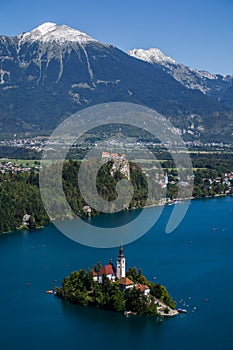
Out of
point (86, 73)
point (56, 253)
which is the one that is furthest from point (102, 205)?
point (86, 73)

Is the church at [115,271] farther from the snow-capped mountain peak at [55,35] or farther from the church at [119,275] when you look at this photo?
the snow-capped mountain peak at [55,35]

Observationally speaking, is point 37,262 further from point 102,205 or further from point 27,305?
point 102,205

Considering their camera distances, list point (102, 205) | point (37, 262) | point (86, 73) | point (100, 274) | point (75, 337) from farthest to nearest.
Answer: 1. point (86, 73)
2. point (102, 205)
3. point (37, 262)
4. point (100, 274)
5. point (75, 337)

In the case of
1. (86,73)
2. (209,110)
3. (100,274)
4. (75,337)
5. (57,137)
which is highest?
(86,73)

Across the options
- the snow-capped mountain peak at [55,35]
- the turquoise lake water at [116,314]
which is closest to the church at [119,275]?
the turquoise lake water at [116,314]

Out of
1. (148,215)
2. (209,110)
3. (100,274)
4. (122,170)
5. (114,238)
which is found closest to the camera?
(100,274)

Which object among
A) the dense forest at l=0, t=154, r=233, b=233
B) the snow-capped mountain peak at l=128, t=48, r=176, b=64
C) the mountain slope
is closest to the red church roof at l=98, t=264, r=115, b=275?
the dense forest at l=0, t=154, r=233, b=233
